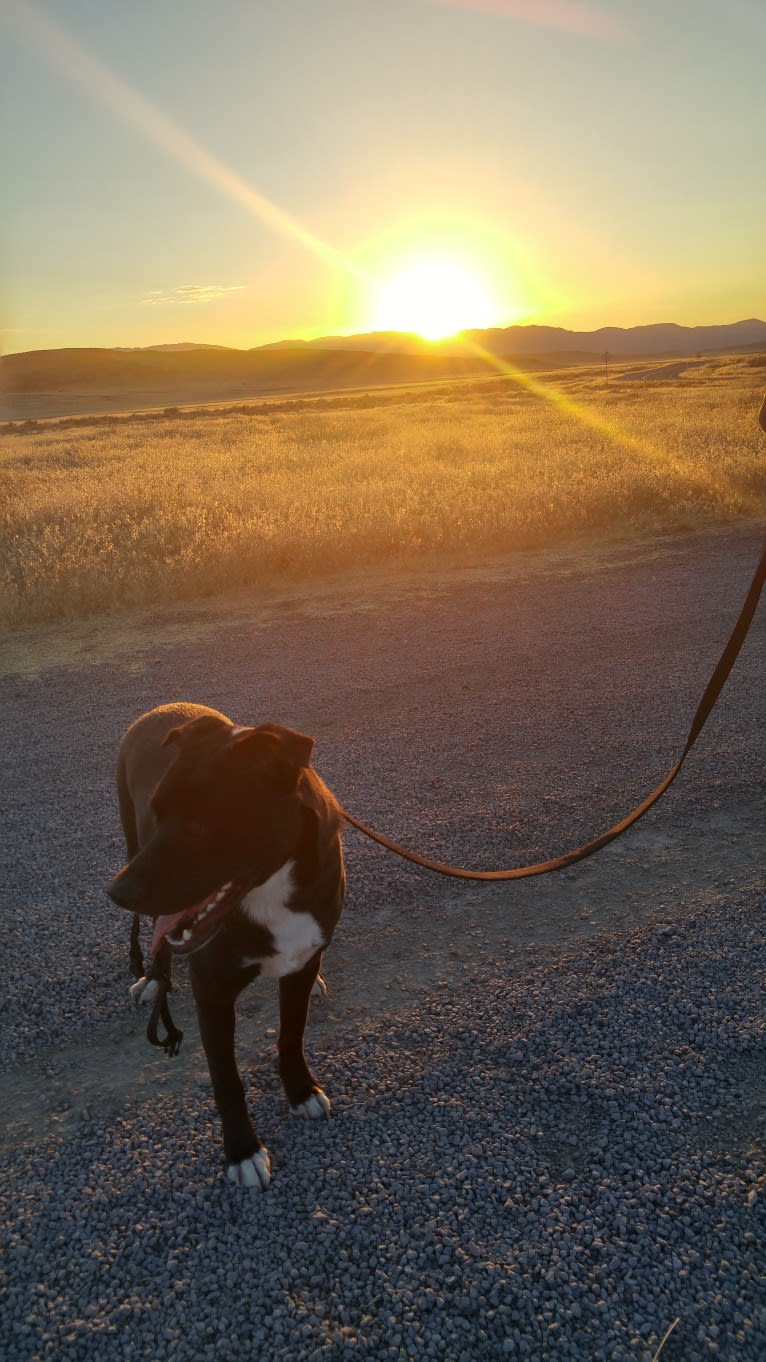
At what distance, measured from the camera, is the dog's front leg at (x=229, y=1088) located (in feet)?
8.32

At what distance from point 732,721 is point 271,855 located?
4.08 m

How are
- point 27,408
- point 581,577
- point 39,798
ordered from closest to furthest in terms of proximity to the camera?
point 39,798, point 581,577, point 27,408

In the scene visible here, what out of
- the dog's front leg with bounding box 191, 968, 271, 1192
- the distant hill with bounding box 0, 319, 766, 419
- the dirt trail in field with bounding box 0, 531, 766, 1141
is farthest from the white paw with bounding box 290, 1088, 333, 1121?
the distant hill with bounding box 0, 319, 766, 419

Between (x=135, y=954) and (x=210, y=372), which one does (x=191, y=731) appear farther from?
(x=210, y=372)

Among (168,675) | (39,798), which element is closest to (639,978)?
(39,798)

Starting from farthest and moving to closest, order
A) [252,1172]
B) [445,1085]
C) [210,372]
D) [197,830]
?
[210,372] < [445,1085] < [252,1172] < [197,830]

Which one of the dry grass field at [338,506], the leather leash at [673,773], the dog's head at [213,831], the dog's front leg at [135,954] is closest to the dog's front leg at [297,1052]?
the dog's head at [213,831]

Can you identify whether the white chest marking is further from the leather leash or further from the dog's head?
A: the leather leash

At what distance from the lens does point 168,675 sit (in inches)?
277

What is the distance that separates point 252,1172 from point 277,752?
1290 mm

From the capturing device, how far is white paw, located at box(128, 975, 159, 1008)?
340 centimetres

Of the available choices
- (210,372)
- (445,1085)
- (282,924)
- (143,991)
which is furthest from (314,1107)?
(210,372)

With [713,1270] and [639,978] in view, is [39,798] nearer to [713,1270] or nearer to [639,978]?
[639,978]

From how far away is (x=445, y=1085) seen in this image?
2.92 meters
